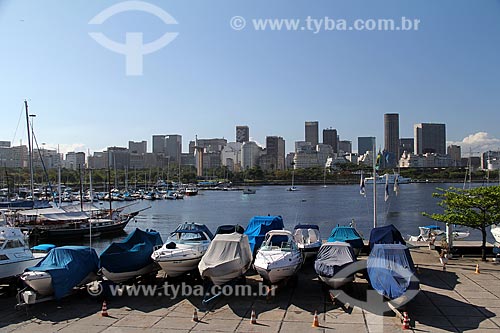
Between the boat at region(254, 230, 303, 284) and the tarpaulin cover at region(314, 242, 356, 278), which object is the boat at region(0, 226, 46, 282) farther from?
the tarpaulin cover at region(314, 242, 356, 278)

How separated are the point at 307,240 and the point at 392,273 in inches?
289

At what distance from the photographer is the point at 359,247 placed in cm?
1959

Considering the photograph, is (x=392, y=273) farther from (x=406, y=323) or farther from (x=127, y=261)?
(x=127, y=261)

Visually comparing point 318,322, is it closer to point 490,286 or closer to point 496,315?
point 496,315

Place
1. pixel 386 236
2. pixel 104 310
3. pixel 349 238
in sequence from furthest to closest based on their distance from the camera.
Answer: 1. pixel 349 238
2. pixel 386 236
3. pixel 104 310

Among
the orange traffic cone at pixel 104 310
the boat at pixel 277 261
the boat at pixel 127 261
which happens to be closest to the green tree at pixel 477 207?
the boat at pixel 277 261

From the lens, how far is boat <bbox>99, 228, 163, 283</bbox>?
1556 cm

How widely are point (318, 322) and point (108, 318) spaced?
5675mm

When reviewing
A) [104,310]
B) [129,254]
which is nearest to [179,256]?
[129,254]

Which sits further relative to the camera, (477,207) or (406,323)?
(477,207)

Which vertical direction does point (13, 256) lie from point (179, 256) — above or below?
below

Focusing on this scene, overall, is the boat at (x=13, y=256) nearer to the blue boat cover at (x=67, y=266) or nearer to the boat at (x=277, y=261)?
the blue boat cover at (x=67, y=266)

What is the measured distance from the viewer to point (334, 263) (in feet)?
47.5

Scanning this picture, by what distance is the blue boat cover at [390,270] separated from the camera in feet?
41.5
